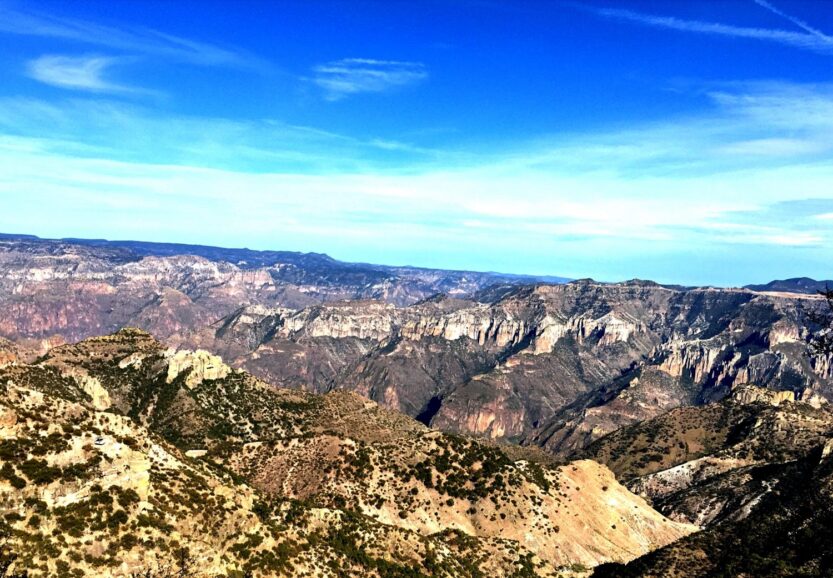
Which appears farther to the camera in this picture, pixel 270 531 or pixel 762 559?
pixel 762 559

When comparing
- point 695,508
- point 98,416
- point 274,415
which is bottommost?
point 695,508

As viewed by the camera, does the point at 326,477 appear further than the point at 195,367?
No

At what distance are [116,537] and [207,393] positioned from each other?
126 m

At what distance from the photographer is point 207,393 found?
Answer: 177m

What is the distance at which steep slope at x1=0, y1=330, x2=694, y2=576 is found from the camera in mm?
69125

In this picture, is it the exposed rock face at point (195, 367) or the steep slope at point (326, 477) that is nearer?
the steep slope at point (326, 477)

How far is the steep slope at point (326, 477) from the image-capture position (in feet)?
227

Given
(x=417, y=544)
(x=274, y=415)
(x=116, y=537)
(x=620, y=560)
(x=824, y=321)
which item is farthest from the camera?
(x=274, y=415)

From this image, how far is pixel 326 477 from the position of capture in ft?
378

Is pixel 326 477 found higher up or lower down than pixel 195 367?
lower down

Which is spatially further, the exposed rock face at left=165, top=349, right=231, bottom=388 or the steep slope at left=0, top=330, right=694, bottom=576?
the exposed rock face at left=165, top=349, right=231, bottom=388

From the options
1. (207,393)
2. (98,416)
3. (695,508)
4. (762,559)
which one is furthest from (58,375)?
(695,508)

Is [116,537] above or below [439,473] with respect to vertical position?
above

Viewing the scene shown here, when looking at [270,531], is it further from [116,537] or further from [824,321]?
[824,321]
